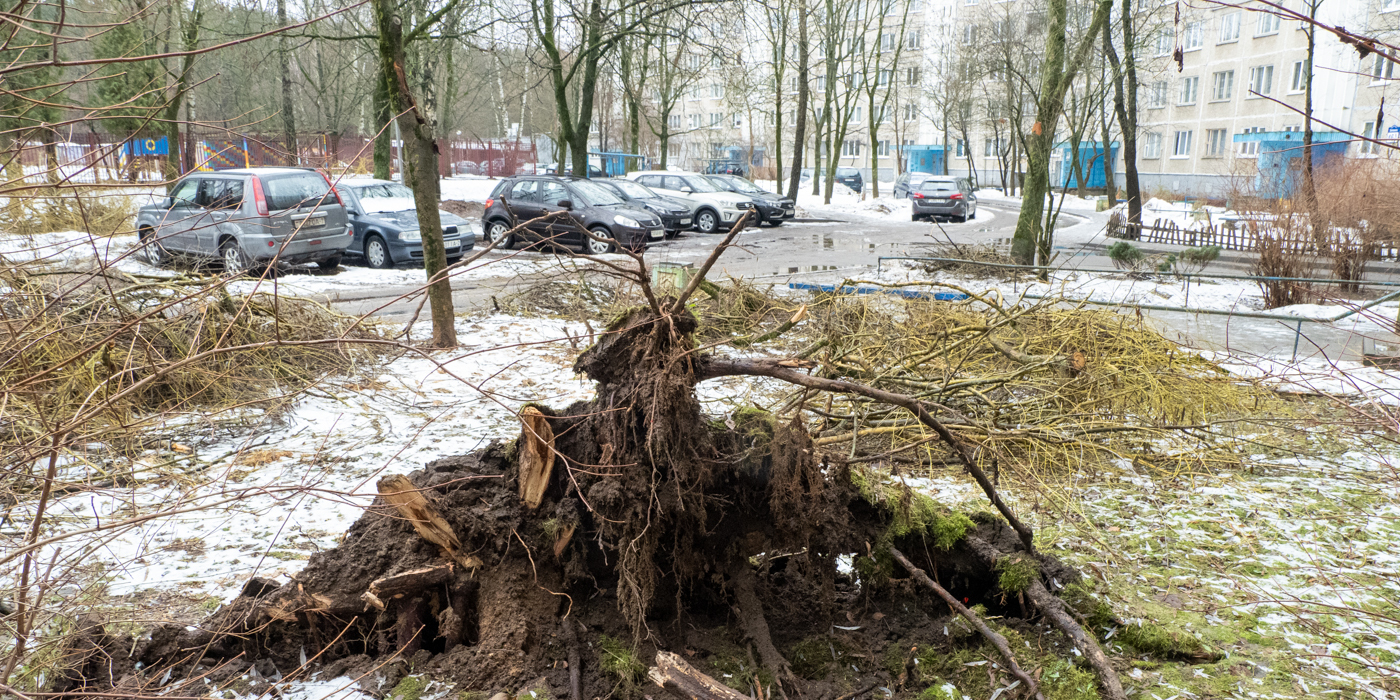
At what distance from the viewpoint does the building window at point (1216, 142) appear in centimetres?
3869

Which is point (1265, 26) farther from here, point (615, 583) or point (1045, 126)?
point (615, 583)

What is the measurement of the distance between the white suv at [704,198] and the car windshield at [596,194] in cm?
496

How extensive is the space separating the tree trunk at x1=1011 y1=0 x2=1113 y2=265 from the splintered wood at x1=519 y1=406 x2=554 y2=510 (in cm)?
1142

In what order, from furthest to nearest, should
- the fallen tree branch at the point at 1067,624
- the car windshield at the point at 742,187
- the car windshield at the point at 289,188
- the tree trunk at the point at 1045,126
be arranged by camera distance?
the car windshield at the point at 742,187 < the tree trunk at the point at 1045,126 < the car windshield at the point at 289,188 < the fallen tree branch at the point at 1067,624

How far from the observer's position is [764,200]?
80.6 feet

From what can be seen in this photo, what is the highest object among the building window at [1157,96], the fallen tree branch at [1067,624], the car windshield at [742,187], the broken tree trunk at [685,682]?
the building window at [1157,96]

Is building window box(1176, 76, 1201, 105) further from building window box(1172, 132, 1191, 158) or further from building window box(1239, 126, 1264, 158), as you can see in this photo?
building window box(1239, 126, 1264, 158)

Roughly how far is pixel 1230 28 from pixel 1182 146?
5861 millimetres

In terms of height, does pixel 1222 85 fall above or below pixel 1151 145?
above

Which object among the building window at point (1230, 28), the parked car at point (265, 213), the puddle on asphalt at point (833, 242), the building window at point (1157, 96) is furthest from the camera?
the building window at point (1157, 96)

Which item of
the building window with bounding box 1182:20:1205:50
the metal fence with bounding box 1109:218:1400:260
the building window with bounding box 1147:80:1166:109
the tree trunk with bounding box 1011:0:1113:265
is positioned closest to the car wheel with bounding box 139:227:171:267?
the tree trunk with bounding box 1011:0:1113:265

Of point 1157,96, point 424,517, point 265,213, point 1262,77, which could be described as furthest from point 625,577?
point 1157,96

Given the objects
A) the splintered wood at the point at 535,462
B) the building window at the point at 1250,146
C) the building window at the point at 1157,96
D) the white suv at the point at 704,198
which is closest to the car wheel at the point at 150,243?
the splintered wood at the point at 535,462

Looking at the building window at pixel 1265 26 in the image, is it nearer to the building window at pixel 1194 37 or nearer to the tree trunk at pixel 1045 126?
the building window at pixel 1194 37
